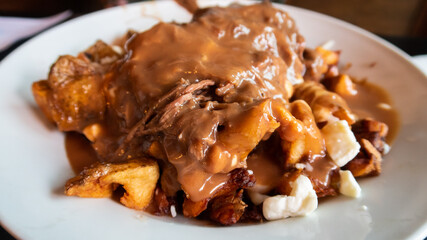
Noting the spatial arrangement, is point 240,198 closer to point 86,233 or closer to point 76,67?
point 86,233

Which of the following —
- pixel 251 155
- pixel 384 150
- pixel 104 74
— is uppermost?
pixel 104 74

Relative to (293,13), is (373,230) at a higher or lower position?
lower

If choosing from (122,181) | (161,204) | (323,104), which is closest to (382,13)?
(323,104)

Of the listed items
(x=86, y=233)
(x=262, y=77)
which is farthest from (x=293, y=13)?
(x=86, y=233)

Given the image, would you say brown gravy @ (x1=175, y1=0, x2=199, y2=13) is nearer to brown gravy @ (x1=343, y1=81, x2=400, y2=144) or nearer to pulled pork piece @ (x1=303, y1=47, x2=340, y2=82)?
pulled pork piece @ (x1=303, y1=47, x2=340, y2=82)

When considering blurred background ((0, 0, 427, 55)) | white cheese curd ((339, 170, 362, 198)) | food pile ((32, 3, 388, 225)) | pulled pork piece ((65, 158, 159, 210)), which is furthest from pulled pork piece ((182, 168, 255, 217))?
blurred background ((0, 0, 427, 55))

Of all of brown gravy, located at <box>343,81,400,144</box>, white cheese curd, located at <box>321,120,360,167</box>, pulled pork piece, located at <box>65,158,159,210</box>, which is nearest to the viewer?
pulled pork piece, located at <box>65,158,159,210</box>

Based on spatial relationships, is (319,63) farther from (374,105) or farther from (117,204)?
(117,204)
